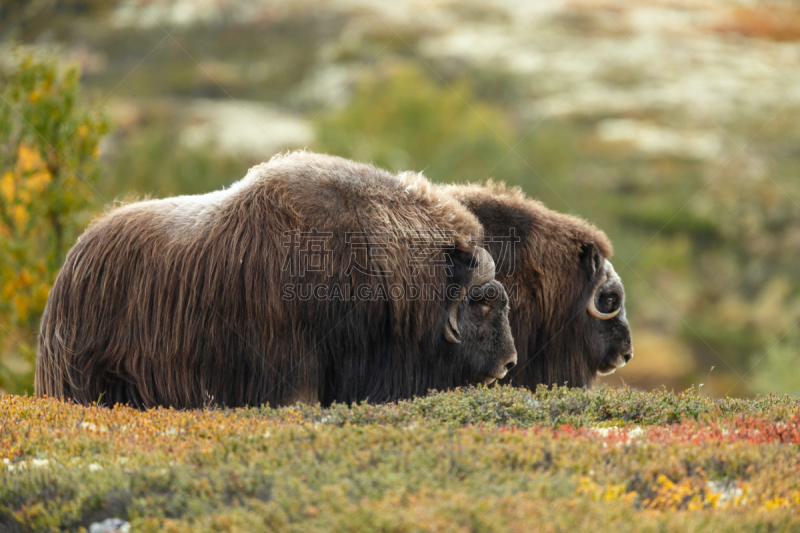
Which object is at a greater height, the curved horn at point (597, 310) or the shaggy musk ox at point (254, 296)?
the shaggy musk ox at point (254, 296)

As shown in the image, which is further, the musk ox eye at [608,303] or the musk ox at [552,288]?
the musk ox eye at [608,303]

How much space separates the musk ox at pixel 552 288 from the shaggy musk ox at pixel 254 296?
1098mm

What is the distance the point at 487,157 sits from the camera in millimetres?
21875

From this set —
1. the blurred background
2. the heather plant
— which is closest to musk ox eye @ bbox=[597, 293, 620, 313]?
the blurred background

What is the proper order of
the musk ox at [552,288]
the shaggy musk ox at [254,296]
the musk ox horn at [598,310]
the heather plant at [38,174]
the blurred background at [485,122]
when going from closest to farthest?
the shaggy musk ox at [254,296] → the musk ox at [552,288] → the musk ox horn at [598,310] → the heather plant at [38,174] → the blurred background at [485,122]

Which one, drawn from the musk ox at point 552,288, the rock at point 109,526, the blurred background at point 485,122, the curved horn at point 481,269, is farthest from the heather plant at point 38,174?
the rock at point 109,526

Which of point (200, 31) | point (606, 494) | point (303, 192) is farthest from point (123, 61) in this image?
point (606, 494)

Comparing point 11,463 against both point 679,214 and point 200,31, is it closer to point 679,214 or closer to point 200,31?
point 679,214

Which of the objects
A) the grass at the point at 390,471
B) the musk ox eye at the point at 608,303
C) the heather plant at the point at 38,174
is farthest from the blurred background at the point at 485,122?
the grass at the point at 390,471

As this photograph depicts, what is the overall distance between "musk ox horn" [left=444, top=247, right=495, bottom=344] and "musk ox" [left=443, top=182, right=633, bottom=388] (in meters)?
0.67

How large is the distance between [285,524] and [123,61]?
158 feet

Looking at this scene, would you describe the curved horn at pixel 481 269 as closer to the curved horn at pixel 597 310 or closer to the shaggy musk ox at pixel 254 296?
the shaggy musk ox at pixel 254 296

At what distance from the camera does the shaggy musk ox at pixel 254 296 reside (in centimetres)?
486

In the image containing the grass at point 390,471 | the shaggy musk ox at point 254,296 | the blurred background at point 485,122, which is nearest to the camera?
the grass at point 390,471
